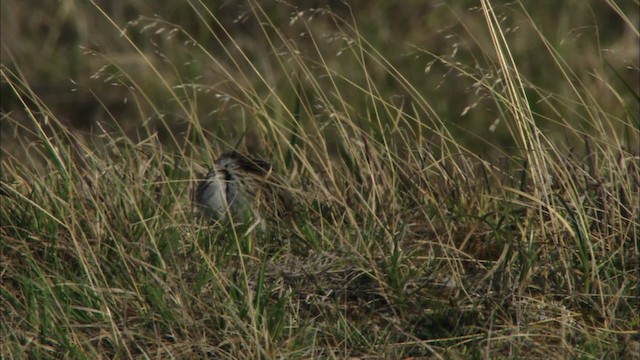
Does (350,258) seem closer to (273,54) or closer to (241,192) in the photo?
(241,192)

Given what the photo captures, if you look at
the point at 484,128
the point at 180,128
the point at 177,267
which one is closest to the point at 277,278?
the point at 177,267

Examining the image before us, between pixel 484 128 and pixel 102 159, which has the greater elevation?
pixel 102 159

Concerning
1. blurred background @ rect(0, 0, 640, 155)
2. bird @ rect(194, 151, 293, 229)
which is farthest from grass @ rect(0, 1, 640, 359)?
blurred background @ rect(0, 0, 640, 155)

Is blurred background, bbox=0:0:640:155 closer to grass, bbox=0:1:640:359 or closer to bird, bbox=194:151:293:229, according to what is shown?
bird, bbox=194:151:293:229

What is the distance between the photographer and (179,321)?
3275mm

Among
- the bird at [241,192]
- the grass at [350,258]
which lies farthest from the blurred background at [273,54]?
the grass at [350,258]

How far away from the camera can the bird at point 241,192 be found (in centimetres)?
393

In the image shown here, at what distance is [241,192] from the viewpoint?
4016mm

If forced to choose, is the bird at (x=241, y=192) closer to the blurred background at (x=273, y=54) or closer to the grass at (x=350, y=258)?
the grass at (x=350, y=258)

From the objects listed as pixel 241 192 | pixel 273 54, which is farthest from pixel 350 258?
pixel 273 54

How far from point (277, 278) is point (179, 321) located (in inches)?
14.8

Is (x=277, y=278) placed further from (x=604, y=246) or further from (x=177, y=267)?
(x=604, y=246)

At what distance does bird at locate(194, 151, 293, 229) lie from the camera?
12.9 ft

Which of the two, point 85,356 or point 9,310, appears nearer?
point 85,356
